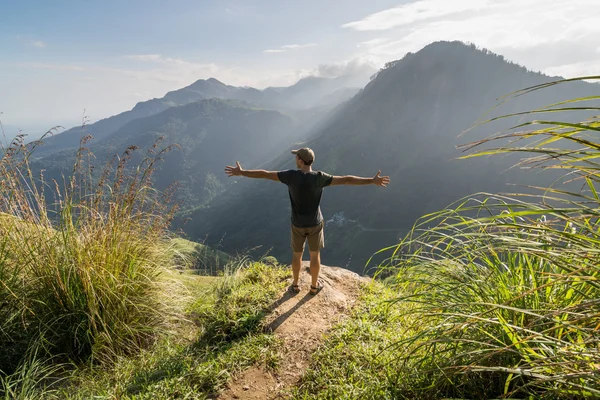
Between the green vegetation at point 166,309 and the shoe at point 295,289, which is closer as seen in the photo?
the green vegetation at point 166,309

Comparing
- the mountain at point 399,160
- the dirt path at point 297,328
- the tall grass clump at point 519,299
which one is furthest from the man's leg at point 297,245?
the mountain at point 399,160

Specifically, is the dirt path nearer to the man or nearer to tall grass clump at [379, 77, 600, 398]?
the man

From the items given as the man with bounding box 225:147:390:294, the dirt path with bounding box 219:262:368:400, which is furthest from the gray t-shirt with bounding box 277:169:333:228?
the dirt path with bounding box 219:262:368:400

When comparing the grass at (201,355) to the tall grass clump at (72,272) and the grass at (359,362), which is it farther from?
the grass at (359,362)

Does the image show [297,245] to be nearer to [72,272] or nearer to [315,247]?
[315,247]

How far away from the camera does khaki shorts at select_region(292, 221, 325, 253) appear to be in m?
4.88

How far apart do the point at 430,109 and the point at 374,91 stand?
116 ft

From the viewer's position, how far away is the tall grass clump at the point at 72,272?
3.35 m

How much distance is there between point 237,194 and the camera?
17400 cm

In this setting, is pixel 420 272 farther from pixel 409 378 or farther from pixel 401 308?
pixel 401 308

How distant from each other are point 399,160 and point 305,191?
154 m

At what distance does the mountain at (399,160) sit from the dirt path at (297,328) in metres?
79.1

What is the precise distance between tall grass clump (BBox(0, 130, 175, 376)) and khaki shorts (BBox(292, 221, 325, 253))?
202 centimetres

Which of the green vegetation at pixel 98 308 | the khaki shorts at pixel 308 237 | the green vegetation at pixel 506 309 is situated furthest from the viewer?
the khaki shorts at pixel 308 237
